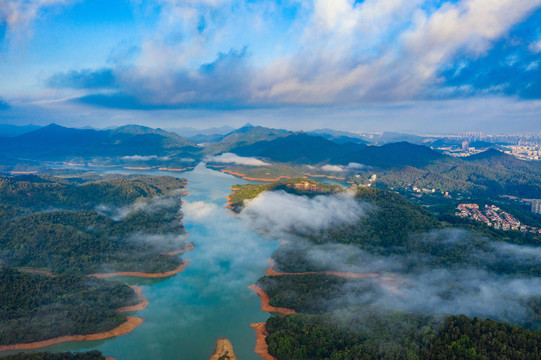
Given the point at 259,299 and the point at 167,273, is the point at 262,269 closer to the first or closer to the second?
the point at 259,299

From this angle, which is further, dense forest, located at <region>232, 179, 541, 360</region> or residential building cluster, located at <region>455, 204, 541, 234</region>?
residential building cluster, located at <region>455, 204, 541, 234</region>

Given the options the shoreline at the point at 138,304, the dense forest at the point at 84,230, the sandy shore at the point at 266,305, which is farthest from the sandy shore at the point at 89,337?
the sandy shore at the point at 266,305

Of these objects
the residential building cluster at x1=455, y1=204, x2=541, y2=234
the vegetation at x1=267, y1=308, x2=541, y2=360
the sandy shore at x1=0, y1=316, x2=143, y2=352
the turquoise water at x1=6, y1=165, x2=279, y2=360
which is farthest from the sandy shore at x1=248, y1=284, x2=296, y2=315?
the residential building cluster at x1=455, y1=204, x2=541, y2=234

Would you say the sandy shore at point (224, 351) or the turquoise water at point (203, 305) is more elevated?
the turquoise water at point (203, 305)

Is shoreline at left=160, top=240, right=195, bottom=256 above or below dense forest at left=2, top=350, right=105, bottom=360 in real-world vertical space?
above

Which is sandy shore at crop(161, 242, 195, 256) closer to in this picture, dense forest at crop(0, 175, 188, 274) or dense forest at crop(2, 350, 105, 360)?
dense forest at crop(0, 175, 188, 274)

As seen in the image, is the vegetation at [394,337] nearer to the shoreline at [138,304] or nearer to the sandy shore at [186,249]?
the shoreline at [138,304]
